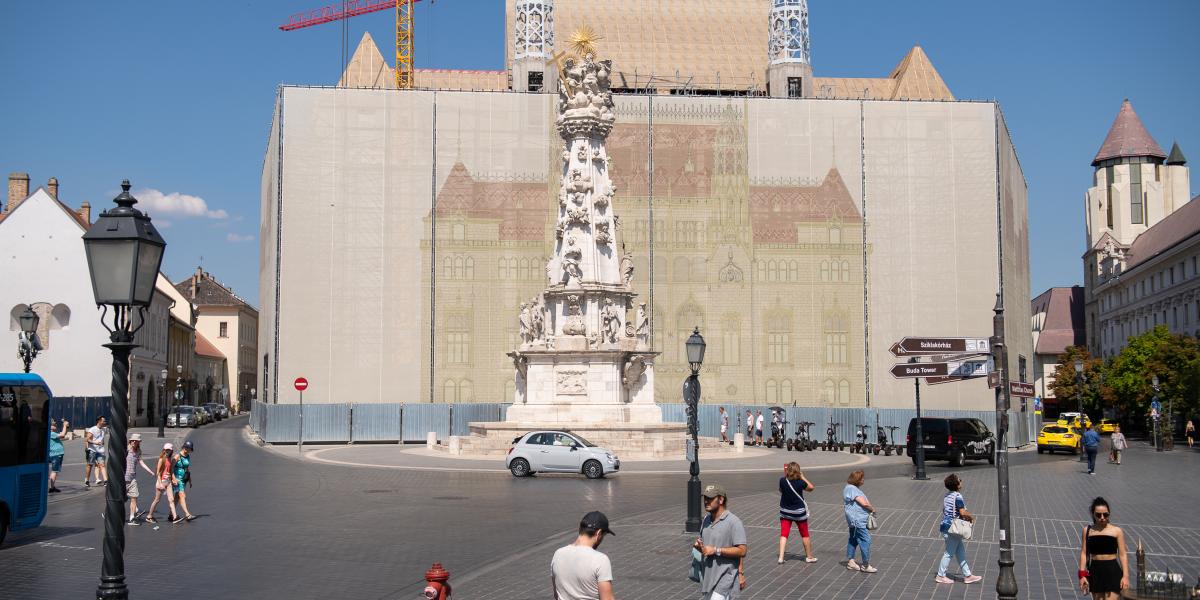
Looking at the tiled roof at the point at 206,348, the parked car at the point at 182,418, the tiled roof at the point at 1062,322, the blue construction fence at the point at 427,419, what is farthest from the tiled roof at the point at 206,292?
the tiled roof at the point at 1062,322

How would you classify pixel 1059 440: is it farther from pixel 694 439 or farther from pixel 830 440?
pixel 694 439

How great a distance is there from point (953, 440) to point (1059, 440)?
11.2m

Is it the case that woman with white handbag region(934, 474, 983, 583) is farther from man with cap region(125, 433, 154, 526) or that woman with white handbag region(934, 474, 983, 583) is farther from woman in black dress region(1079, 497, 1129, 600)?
man with cap region(125, 433, 154, 526)

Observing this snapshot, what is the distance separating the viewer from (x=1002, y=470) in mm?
11742

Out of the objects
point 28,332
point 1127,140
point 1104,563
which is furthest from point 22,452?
point 1127,140

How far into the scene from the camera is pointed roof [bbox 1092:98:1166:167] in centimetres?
11131

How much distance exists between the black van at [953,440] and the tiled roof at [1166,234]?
46.6m

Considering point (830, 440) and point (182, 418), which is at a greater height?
point (182, 418)

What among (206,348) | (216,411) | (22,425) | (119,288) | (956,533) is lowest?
(216,411)

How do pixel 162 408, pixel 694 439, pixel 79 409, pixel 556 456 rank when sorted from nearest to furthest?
1. pixel 694 439
2. pixel 556 456
3. pixel 162 408
4. pixel 79 409

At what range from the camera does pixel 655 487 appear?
25.2m

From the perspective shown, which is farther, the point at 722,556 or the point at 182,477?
the point at 182,477

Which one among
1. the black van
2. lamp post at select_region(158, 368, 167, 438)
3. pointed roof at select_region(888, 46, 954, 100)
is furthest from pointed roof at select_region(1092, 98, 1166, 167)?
lamp post at select_region(158, 368, 167, 438)

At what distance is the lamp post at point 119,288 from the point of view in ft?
28.0
